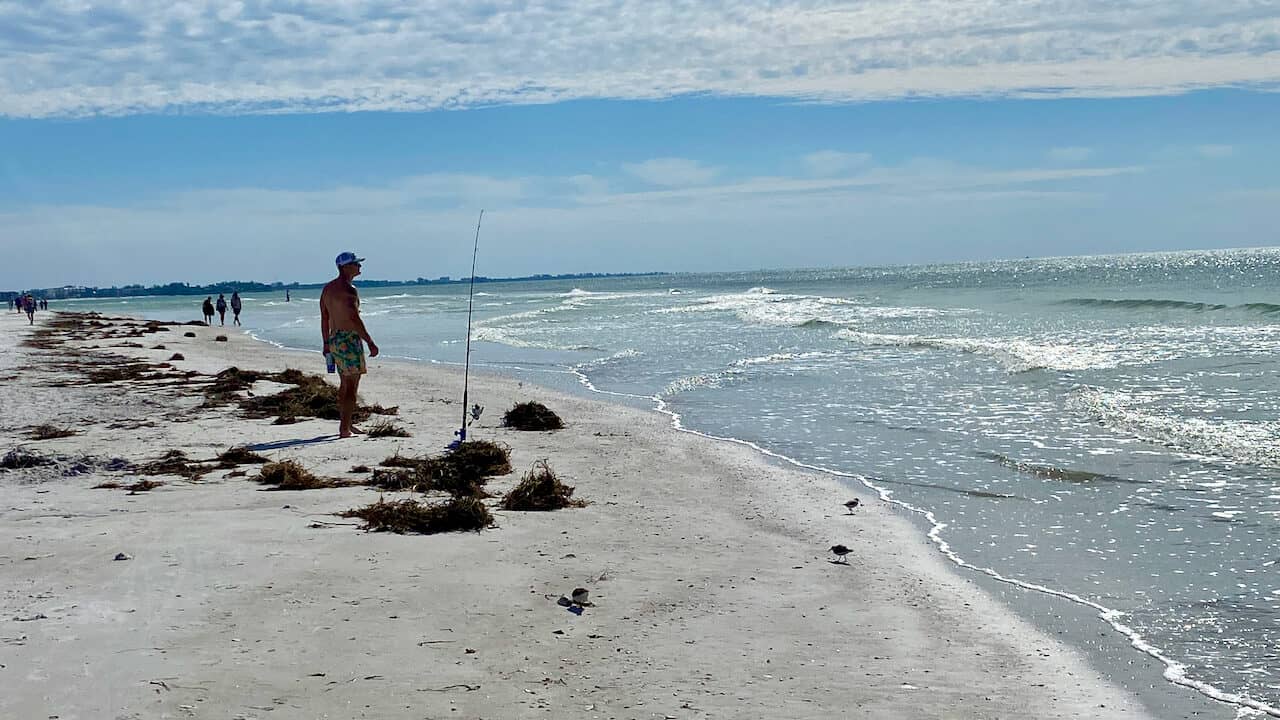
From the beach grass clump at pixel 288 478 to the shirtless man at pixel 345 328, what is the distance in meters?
2.14

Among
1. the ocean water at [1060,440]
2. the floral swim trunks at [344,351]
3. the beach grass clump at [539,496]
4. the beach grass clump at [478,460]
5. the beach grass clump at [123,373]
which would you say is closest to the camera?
the ocean water at [1060,440]

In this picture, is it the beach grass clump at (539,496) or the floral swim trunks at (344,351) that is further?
the floral swim trunks at (344,351)

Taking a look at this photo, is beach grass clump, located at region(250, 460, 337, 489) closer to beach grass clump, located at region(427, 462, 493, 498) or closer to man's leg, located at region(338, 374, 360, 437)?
beach grass clump, located at region(427, 462, 493, 498)

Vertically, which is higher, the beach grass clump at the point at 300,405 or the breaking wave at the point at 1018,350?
the breaking wave at the point at 1018,350

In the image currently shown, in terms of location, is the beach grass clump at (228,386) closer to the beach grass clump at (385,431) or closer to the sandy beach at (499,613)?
the beach grass clump at (385,431)

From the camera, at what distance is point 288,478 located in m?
7.53

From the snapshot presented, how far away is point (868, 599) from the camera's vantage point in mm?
5469

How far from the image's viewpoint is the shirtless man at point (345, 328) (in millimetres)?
9789

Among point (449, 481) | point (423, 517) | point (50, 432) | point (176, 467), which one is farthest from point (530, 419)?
point (423, 517)

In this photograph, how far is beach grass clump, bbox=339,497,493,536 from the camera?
20.6ft

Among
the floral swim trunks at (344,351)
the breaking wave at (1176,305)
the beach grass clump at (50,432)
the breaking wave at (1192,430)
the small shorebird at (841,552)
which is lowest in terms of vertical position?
the beach grass clump at (50,432)

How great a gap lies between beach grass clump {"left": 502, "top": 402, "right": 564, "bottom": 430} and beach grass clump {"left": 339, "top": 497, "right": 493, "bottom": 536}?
16.6ft

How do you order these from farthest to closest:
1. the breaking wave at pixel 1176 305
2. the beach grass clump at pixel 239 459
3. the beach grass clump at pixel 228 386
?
the breaking wave at pixel 1176 305 → the beach grass clump at pixel 228 386 → the beach grass clump at pixel 239 459

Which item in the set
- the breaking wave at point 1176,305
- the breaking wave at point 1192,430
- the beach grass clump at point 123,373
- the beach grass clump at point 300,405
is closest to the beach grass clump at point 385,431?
the beach grass clump at point 300,405
